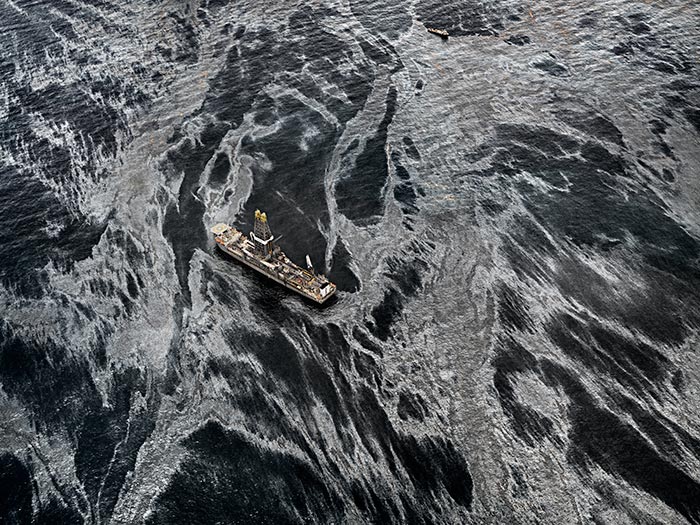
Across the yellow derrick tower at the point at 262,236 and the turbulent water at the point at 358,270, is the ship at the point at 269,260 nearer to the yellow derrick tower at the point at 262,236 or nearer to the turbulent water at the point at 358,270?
the yellow derrick tower at the point at 262,236

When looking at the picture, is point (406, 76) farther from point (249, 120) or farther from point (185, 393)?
point (185, 393)

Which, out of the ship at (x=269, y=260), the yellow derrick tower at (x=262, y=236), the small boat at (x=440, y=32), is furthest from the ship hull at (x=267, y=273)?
the small boat at (x=440, y=32)

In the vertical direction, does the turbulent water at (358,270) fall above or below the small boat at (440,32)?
→ below

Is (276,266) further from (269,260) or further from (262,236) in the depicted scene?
(262,236)

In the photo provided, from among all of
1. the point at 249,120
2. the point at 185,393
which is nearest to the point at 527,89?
the point at 249,120

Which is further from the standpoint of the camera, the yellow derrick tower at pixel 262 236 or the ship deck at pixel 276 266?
the yellow derrick tower at pixel 262 236

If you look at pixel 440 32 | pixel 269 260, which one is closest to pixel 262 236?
pixel 269 260
